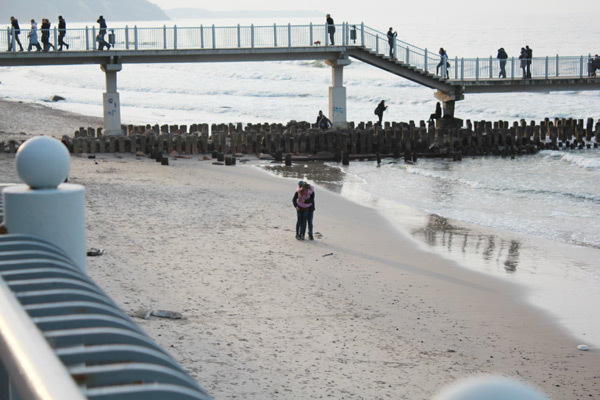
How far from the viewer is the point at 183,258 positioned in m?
13.7

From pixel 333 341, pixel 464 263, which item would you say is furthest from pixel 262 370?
pixel 464 263

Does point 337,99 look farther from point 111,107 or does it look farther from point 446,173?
point 111,107

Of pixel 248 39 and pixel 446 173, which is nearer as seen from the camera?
pixel 446 173

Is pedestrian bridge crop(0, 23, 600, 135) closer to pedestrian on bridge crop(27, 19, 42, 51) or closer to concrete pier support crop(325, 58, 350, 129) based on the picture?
concrete pier support crop(325, 58, 350, 129)

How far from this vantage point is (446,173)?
31.6 meters

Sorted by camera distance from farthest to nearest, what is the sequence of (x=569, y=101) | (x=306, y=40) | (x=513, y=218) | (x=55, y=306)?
(x=569, y=101)
(x=306, y=40)
(x=513, y=218)
(x=55, y=306)

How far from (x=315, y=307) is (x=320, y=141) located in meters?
25.3

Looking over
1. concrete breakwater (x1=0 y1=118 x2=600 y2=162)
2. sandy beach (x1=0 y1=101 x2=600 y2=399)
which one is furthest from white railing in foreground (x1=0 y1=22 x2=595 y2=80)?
sandy beach (x1=0 y1=101 x2=600 y2=399)

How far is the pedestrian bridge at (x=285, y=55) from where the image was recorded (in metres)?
36.6

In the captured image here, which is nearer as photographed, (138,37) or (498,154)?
(138,37)

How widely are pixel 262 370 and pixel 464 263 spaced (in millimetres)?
7501

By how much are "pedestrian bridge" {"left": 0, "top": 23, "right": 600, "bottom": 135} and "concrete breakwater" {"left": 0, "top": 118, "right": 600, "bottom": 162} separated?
7.04 feet

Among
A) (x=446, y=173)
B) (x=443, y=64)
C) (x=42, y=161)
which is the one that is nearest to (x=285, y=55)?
(x=443, y=64)

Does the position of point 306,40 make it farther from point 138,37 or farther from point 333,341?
point 333,341
